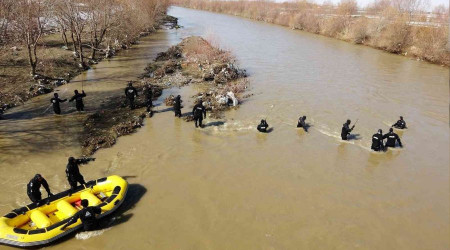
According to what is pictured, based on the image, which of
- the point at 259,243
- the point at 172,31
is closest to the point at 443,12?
the point at 172,31

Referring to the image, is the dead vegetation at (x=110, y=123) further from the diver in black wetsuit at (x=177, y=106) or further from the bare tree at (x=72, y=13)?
the bare tree at (x=72, y=13)

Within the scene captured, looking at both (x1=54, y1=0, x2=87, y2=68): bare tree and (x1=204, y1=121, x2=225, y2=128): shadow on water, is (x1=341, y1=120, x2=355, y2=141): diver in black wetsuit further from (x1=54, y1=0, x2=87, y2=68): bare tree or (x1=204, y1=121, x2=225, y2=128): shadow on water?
(x1=54, y1=0, x2=87, y2=68): bare tree

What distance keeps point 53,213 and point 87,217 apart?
162cm

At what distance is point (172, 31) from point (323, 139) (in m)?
45.4

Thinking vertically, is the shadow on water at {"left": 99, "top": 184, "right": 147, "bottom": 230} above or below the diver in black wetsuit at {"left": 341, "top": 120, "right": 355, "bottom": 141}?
below

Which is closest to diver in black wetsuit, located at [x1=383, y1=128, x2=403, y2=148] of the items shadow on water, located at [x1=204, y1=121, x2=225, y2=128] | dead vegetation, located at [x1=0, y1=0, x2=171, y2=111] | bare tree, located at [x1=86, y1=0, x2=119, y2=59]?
shadow on water, located at [x1=204, y1=121, x2=225, y2=128]

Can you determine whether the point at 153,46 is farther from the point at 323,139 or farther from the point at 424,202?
the point at 424,202

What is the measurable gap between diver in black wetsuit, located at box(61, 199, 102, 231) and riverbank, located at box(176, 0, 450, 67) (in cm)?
2961

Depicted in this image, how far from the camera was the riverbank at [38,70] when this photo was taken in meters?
21.0

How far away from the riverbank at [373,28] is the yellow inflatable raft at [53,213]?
2874 centimetres

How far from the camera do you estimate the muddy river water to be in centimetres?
1095

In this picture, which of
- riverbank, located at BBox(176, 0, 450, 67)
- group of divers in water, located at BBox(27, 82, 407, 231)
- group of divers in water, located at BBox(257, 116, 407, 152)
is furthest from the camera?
riverbank, located at BBox(176, 0, 450, 67)

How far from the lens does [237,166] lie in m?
14.8

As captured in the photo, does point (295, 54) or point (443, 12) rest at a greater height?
point (443, 12)
